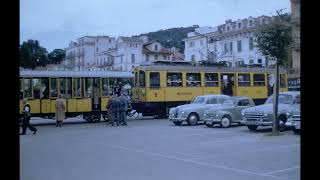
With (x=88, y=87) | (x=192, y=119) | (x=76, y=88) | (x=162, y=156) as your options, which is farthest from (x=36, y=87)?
(x=162, y=156)

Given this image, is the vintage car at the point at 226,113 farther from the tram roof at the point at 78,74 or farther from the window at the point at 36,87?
the window at the point at 36,87

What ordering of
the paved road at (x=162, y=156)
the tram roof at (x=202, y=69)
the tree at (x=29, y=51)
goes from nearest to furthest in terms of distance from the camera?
the tree at (x=29, y=51) → the paved road at (x=162, y=156) → the tram roof at (x=202, y=69)

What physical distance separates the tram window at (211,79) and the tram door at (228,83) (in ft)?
1.65

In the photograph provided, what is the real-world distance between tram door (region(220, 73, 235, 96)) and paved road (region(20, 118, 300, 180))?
40.5 feet

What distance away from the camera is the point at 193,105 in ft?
77.2

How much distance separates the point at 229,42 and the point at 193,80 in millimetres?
39374

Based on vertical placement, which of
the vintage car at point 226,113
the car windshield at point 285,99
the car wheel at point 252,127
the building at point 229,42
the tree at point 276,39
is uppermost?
the building at point 229,42

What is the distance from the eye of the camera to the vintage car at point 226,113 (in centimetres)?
2114

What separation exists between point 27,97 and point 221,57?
4607 cm

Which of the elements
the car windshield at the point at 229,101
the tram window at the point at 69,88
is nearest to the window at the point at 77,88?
the tram window at the point at 69,88

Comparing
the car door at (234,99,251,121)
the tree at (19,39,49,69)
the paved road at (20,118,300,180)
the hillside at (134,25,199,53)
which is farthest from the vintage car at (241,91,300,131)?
the hillside at (134,25,199,53)

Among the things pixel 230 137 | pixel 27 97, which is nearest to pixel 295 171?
pixel 230 137

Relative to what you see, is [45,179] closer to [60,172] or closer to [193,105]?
[60,172]

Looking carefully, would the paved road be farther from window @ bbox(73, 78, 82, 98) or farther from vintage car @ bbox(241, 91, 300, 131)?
window @ bbox(73, 78, 82, 98)
